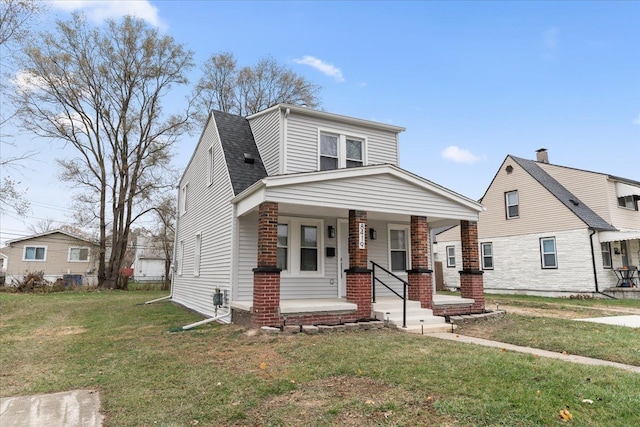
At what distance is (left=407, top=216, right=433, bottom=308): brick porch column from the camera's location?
9281 mm

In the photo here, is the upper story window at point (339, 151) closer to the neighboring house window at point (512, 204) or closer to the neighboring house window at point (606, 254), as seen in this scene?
the neighboring house window at point (512, 204)

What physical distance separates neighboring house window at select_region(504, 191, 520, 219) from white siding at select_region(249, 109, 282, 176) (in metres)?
14.5

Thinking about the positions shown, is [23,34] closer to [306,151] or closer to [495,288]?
[306,151]

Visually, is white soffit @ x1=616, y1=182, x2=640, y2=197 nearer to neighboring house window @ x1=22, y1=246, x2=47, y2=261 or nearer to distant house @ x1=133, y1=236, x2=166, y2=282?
neighboring house window @ x1=22, y1=246, x2=47, y2=261

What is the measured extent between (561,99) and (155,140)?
23.8 metres

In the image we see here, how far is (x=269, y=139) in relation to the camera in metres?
11.0

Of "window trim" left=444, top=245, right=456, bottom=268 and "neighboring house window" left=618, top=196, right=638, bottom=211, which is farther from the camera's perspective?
"window trim" left=444, top=245, right=456, bottom=268

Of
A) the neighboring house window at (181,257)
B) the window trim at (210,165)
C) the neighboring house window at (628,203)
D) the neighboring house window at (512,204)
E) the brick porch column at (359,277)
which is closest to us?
the brick porch column at (359,277)

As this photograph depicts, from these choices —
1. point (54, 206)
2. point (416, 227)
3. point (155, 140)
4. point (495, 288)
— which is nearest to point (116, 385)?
point (416, 227)

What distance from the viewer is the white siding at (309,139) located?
10.3 m

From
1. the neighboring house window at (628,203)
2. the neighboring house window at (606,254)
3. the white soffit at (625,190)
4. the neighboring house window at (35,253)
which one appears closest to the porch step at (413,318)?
the neighboring house window at (606,254)

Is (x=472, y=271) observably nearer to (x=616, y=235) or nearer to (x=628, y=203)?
(x=616, y=235)

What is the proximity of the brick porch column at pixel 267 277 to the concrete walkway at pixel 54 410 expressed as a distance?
3.24 meters

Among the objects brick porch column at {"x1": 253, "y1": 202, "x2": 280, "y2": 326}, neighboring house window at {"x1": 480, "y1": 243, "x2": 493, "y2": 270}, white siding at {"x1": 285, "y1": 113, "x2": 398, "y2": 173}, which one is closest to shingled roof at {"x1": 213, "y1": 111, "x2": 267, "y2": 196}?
white siding at {"x1": 285, "y1": 113, "x2": 398, "y2": 173}
